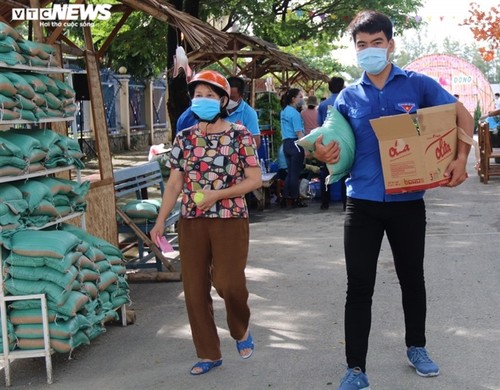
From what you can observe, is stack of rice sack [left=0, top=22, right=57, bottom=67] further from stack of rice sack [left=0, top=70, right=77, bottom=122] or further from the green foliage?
the green foliage

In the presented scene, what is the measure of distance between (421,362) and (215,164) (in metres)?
1.68

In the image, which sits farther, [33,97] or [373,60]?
[33,97]

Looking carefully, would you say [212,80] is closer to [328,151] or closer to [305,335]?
[328,151]

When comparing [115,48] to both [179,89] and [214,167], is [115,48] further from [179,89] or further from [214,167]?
[214,167]

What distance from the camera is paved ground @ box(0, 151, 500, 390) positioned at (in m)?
5.19

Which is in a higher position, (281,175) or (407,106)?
(407,106)

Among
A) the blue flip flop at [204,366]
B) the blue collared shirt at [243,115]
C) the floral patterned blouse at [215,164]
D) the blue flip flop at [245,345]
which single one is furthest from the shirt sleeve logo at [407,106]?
the blue collared shirt at [243,115]

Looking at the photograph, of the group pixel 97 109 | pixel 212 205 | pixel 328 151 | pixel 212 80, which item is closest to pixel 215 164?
pixel 212 205

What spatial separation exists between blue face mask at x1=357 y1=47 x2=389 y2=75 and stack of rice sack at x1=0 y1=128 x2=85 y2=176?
2220mm

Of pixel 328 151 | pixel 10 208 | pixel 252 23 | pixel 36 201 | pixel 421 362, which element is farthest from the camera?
pixel 252 23

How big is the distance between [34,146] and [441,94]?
8.59ft

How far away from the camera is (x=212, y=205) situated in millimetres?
5121

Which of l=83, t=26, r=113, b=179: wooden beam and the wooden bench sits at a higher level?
l=83, t=26, r=113, b=179: wooden beam

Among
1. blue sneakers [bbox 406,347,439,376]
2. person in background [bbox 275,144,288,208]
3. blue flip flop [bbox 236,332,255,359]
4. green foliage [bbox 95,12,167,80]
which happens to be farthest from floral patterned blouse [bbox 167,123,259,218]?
green foliage [bbox 95,12,167,80]
